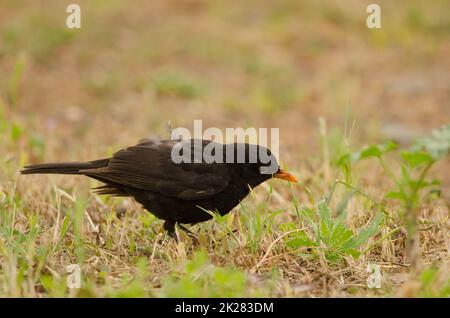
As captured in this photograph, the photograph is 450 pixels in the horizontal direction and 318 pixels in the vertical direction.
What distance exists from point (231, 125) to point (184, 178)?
449cm

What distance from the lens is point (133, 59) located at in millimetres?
11141

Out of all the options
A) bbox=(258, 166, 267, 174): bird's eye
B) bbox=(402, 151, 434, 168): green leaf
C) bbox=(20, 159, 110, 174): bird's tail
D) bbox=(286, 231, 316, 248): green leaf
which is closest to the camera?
bbox=(402, 151, 434, 168): green leaf

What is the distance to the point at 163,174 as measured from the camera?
4.66 m

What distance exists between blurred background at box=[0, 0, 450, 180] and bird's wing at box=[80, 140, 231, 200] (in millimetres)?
2076

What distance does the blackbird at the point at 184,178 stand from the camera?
15.0 ft

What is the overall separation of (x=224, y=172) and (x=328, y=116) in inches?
209

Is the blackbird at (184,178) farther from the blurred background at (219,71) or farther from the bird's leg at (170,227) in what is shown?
the blurred background at (219,71)

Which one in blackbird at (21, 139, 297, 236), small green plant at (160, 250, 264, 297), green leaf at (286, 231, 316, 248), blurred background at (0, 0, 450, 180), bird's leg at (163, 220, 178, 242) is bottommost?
small green plant at (160, 250, 264, 297)

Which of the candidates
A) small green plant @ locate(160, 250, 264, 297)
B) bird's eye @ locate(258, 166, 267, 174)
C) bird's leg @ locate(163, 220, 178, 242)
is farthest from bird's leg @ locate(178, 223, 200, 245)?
small green plant @ locate(160, 250, 264, 297)

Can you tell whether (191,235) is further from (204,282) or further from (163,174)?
(204,282)

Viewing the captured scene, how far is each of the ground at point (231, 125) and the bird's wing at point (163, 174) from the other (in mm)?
291

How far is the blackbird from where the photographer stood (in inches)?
180

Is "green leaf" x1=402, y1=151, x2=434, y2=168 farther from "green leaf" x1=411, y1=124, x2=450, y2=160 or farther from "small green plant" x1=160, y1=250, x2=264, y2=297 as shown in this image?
"small green plant" x1=160, y1=250, x2=264, y2=297
